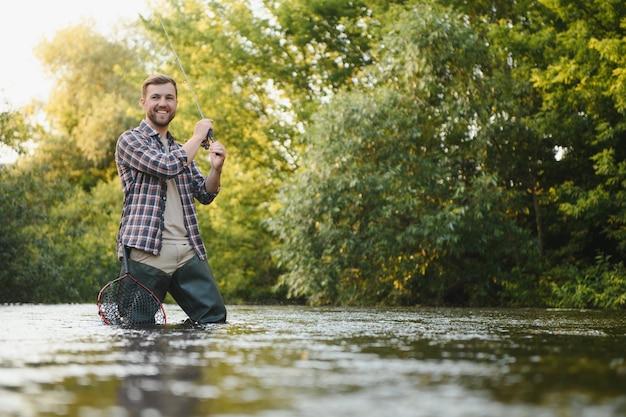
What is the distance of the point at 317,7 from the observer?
80.6ft

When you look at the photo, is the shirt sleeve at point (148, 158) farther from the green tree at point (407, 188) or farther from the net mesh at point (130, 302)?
the green tree at point (407, 188)

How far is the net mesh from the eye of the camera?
5.90 m

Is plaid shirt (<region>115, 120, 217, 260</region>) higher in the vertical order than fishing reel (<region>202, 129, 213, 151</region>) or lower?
lower

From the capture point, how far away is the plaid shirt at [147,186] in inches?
233

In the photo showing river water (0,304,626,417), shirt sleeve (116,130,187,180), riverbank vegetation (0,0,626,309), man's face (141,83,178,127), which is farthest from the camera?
riverbank vegetation (0,0,626,309)

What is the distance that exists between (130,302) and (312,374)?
3146 mm

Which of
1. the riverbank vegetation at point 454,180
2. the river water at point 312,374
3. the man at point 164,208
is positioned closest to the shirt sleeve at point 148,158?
the man at point 164,208

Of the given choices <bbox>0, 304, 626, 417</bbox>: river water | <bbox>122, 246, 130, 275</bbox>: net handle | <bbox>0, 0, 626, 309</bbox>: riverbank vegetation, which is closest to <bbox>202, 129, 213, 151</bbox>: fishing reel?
<bbox>122, 246, 130, 275</bbox>: net handle

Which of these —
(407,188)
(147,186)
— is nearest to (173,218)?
(147,186)

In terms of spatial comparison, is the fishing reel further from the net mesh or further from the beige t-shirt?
the net mesh

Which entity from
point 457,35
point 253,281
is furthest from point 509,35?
point 253,281

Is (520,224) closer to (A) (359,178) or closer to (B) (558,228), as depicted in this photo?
(B) (558,228)

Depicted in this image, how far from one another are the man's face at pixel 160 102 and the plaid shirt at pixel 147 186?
10 cm

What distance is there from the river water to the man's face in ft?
5.61
